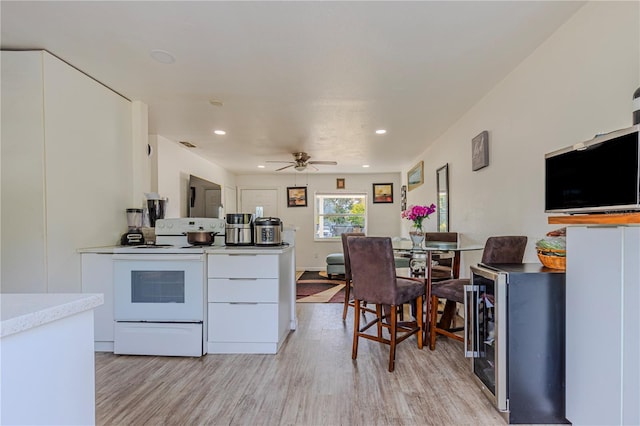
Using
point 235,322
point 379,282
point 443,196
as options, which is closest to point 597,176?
point 379,282

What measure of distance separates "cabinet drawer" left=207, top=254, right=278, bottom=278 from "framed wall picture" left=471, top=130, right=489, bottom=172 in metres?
2.15

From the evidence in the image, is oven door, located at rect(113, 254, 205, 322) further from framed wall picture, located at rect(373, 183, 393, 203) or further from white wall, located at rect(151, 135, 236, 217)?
framed wall picture, located at rect(373, 183, 393, 203)

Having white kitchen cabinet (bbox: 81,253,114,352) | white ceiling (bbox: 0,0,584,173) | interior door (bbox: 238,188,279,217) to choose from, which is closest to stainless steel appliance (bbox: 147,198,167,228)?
white kitchen cabinet (bbox: 81,253,114,352)

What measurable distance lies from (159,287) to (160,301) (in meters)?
0.11

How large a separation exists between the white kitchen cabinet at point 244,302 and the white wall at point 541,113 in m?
1.97

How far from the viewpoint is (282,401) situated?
6.22 feet

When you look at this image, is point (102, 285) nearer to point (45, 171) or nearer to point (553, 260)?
point (45, 171)

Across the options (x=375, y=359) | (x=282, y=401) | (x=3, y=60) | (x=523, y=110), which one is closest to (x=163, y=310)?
(x=282, y=401)

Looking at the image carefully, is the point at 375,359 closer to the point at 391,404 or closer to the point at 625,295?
the point at 391,404

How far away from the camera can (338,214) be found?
772cm

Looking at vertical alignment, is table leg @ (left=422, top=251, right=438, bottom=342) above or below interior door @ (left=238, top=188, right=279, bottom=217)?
below

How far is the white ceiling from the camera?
1.79 m

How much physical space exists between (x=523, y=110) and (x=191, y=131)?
366cm

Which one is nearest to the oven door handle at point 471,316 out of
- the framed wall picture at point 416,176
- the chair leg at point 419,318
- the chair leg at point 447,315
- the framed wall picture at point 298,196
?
the chair leg at point 419,318
